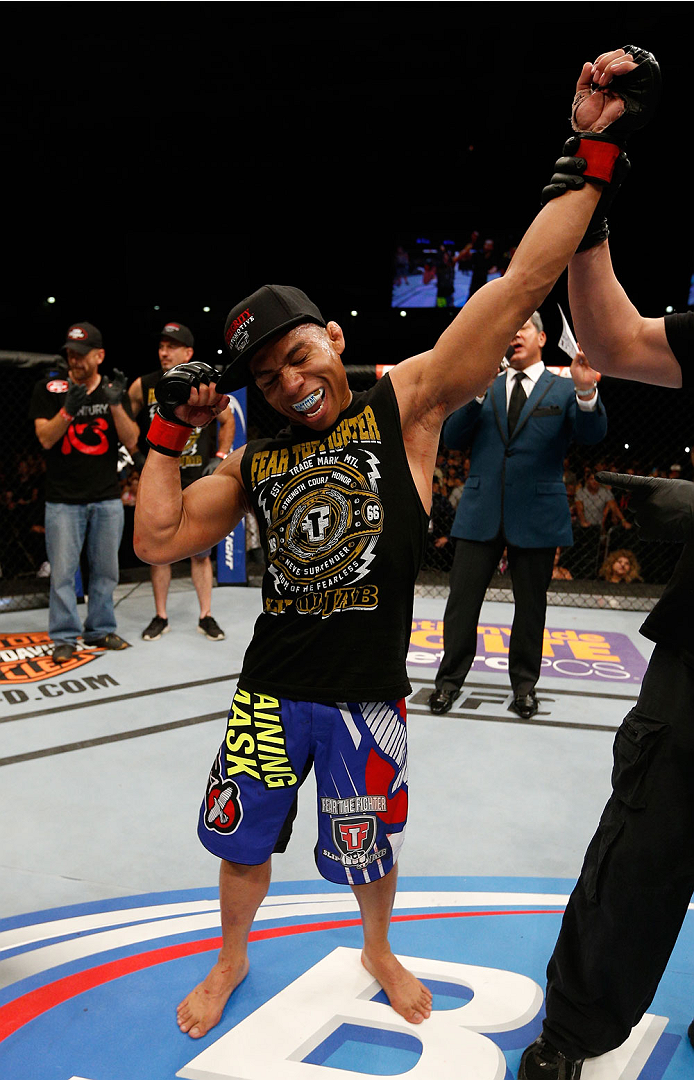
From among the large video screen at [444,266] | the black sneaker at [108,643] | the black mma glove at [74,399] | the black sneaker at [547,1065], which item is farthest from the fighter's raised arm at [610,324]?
the large video screen at [444,266]

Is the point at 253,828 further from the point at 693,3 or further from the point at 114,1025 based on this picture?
the point at 693,3

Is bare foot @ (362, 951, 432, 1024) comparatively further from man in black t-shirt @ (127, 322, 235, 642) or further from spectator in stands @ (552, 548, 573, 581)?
spectator in stands @ (552, 548, 573, 581)

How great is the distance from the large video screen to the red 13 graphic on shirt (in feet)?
25.9

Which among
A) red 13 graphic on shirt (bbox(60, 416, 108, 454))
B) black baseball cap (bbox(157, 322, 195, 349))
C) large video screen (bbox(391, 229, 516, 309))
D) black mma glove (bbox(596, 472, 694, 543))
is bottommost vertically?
red 13 graphic on shirt (bbox(60, 416, 108, 454))

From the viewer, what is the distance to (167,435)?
1.29 meters

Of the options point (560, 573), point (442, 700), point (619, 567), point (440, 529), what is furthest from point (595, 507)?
point (442, 700)

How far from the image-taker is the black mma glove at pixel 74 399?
3652 mm

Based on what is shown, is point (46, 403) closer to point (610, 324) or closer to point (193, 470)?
point (193, 470)

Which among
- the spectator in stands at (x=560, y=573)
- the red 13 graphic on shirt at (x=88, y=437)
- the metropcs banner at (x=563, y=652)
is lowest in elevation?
the spectator in stands at (x=560, y=573)

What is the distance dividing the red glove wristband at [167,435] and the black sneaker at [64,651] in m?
2.77

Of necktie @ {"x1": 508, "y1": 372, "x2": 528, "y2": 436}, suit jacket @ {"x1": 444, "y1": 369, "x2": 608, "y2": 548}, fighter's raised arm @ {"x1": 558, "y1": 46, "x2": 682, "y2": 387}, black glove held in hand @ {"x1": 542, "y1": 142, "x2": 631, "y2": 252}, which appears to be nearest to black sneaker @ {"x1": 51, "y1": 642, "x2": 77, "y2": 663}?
suit jacket @ {"x1": 444, "y1": 369, "x2": 608, "y2": 548}

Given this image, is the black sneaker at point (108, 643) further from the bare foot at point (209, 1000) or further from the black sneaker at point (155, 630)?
the bare foot at point (209, 1000)

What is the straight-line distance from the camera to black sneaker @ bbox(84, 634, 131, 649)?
396 centimetres

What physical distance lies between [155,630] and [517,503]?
2.13m
